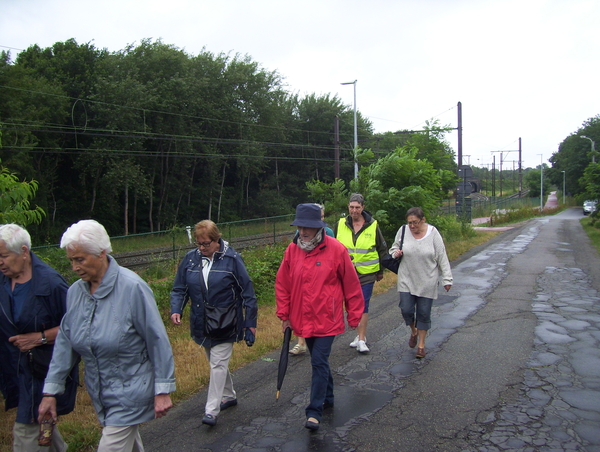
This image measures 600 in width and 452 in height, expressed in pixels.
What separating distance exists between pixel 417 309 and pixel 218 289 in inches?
111

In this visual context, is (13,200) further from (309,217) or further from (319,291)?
(319,291)

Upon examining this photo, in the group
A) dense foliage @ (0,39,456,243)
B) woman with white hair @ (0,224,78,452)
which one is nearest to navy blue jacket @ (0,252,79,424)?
woman with white hair @ (0,224,78,452)

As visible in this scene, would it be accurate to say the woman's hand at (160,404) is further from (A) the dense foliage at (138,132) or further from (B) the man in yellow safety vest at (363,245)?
(A) the dense foliage at (138,132)

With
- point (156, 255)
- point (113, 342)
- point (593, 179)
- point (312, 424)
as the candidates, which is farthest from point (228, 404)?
point (593, 179)

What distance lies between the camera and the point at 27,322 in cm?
334

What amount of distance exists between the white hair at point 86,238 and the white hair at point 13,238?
52 cm

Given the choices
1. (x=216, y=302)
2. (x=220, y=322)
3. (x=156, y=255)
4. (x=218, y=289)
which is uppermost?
(x=218, y=289)

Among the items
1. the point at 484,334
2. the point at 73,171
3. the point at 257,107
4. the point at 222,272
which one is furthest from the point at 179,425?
the point at 257,107

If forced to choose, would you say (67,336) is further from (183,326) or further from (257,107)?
(257,107)

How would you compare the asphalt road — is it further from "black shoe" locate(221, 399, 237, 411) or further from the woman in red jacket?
the woman in red jacket

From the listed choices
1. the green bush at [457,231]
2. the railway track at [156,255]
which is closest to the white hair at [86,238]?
the railway track at [156,255]

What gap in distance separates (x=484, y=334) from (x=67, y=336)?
5898mm

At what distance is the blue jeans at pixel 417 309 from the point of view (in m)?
6.30

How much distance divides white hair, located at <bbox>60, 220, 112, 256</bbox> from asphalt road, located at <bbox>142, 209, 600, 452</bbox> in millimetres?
2017
